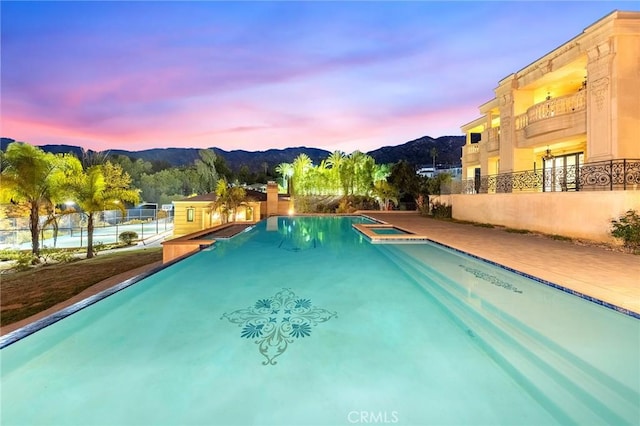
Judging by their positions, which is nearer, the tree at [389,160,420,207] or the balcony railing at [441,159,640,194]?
the balcony railing at [441,159,640,194]

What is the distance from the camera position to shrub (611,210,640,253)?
23.8 ft

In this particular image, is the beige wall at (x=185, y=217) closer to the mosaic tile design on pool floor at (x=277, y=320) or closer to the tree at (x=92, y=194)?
the tree at (x=92, y=194)

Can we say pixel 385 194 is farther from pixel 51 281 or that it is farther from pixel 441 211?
pixel 51 281

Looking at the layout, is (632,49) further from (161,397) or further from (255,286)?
(161,397)

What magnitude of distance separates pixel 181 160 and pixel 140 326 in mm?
111609

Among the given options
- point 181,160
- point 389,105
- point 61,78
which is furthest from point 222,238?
point 181,160

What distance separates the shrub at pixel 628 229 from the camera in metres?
7.27

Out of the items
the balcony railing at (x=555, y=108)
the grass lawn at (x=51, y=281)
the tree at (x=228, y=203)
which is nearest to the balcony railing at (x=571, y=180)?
the balcony railing at (x=555, y=108)

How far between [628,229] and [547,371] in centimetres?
720

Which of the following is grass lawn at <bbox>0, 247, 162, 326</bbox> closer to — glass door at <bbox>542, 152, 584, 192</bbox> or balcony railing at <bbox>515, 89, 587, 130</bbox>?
glass door at <bbox>542, 152, 584, 192</bbox>

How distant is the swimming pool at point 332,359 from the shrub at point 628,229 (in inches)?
180

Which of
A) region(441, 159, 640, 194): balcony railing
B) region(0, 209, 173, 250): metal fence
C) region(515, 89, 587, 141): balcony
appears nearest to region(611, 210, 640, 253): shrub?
region(441, 159, 640, 194): balcony railing

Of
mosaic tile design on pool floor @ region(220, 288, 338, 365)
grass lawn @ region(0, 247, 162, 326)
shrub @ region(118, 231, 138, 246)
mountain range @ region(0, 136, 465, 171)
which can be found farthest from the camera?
mountain range @ region(0, 136, 465, 171)

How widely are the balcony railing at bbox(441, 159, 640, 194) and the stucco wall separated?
1.02m
